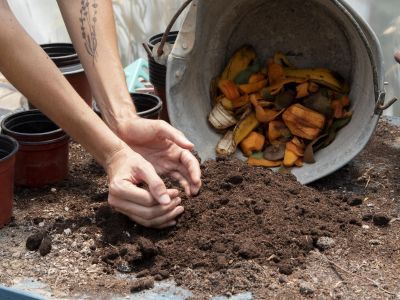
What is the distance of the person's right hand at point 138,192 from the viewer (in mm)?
1539

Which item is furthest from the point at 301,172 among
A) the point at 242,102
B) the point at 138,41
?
the point at 138,41

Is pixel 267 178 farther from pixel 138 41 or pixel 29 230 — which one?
pixel 138 41

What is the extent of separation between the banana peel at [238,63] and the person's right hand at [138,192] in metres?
0.82

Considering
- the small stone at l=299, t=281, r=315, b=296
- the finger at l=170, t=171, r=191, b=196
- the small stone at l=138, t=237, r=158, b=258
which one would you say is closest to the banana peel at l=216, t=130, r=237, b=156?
the finger at l=170, t=171, r=191, b=196

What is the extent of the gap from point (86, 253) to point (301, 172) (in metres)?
0.77

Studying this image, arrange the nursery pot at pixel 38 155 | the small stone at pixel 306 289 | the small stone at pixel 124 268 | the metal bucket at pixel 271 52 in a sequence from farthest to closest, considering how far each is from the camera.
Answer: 1. the metal bucket at pixel 271 52
2. the nursery pot at pixel 38 155
3. the small stone at pixel 124 268
4. the small stone at pixel 306 289

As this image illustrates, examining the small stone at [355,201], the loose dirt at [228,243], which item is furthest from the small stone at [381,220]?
the small stone at [355,201]

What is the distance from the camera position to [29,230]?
182 centimetres

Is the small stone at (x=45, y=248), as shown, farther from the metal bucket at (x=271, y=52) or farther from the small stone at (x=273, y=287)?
the metal bucket at (x=271, y=52)

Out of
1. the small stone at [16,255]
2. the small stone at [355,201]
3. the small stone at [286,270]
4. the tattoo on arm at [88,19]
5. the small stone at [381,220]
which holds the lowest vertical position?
the small stone at [16,255]

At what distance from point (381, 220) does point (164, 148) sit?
60 cm

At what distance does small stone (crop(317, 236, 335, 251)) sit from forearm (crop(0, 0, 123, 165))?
0.54 m

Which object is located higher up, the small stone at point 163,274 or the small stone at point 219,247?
the small stone at point 219,247

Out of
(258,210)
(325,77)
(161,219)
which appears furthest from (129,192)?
(325,77)
